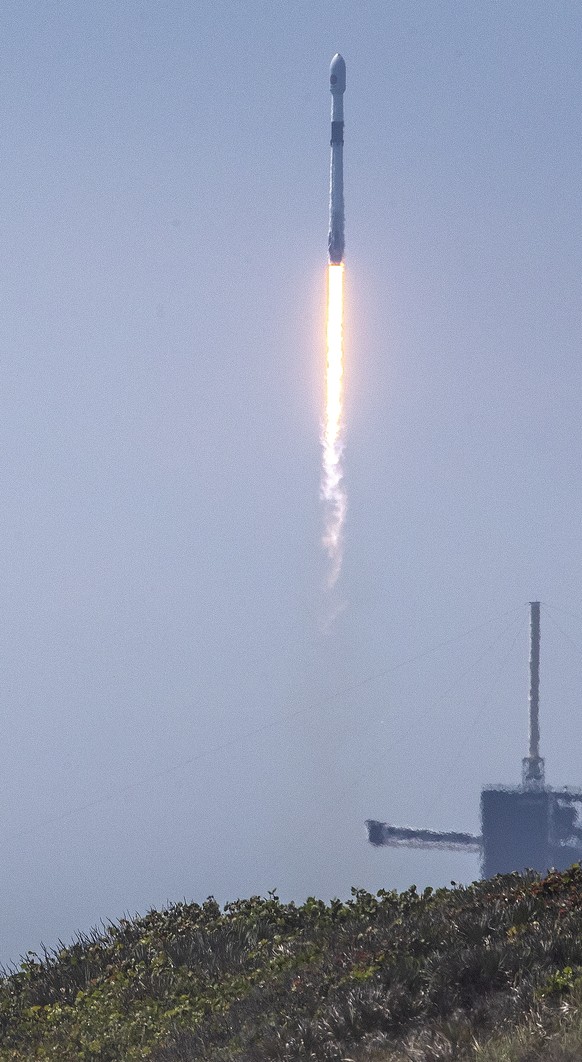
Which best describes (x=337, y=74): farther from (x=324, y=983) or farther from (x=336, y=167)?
(x=324, y=983)

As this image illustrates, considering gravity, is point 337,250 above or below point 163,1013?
above

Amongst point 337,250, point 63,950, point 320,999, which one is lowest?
point 63,950

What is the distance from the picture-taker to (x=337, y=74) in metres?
129

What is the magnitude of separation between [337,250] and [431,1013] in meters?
99.5

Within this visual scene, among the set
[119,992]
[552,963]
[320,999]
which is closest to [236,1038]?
[320,999]

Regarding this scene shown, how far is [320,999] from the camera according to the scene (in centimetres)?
1712

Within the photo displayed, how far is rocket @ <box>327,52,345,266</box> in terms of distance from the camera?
112188mm

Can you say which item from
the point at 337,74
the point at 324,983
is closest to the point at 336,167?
the point at 337,74

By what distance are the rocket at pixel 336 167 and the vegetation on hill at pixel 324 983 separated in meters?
90.3

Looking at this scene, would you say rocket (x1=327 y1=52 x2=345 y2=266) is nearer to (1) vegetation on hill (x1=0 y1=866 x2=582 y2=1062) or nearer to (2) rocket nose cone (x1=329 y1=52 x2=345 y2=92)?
(2) rocket nose cone (x1=329 y1=52 x2=345 y2=92)

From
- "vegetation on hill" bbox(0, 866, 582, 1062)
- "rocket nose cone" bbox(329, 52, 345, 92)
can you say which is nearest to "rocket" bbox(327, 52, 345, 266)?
"rocket nose cone" bbox(329, 52, 345, 92)

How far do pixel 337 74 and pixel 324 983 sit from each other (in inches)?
4743

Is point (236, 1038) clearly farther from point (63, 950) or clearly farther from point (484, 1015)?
point (63, 950)

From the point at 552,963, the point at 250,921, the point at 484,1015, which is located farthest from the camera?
the point at 250,921
